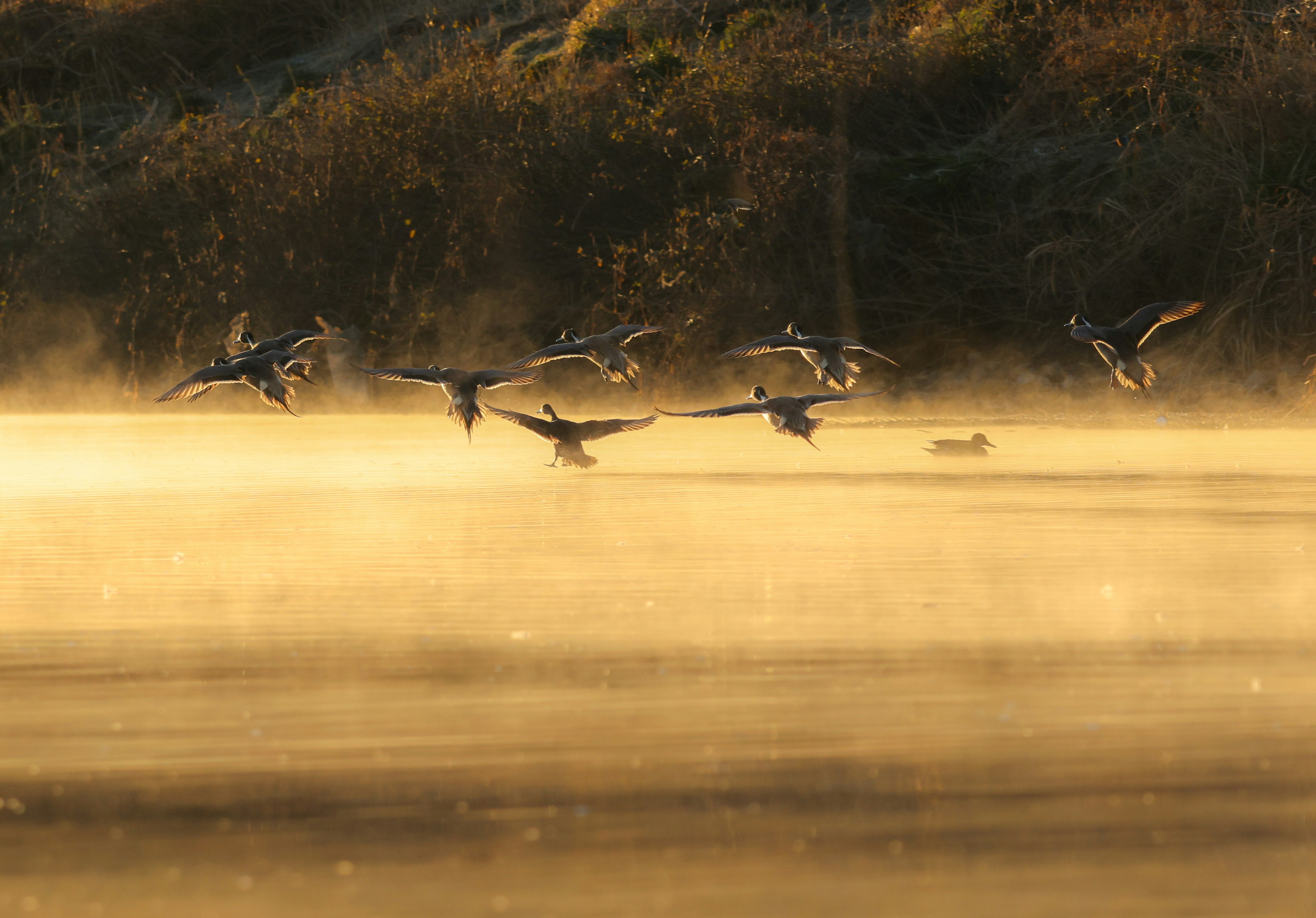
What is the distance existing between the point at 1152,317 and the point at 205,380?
669 centimetres

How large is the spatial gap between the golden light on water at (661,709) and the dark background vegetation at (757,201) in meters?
10.7

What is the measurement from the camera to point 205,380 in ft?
40.1

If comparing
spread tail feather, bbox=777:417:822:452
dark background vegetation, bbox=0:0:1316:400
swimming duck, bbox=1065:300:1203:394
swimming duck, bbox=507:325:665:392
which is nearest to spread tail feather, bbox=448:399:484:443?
swimming duck, bbox=507:325:665:392

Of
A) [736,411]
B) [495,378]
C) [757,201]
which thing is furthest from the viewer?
[757,201]

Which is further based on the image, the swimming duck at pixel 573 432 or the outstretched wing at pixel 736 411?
the swimming duck at pixel 573 432

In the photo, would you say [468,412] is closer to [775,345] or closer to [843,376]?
[775,345]

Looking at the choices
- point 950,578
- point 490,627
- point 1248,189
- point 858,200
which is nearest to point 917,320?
point 858,200

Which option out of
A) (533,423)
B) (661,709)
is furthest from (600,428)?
(661,709)

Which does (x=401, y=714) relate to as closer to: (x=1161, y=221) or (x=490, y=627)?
(x=490, y=627)

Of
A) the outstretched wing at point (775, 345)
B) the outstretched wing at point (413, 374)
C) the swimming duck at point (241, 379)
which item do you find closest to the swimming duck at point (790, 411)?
the outstretched wing at point (775, 345)

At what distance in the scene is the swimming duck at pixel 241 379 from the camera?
483 inches

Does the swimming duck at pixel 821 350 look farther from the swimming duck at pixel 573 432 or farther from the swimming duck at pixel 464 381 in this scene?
the swimming duck at pixel 464 381

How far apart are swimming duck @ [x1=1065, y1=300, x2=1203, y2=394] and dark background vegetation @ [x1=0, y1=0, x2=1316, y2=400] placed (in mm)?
5010

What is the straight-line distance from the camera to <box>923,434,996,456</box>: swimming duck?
14.0 meters
